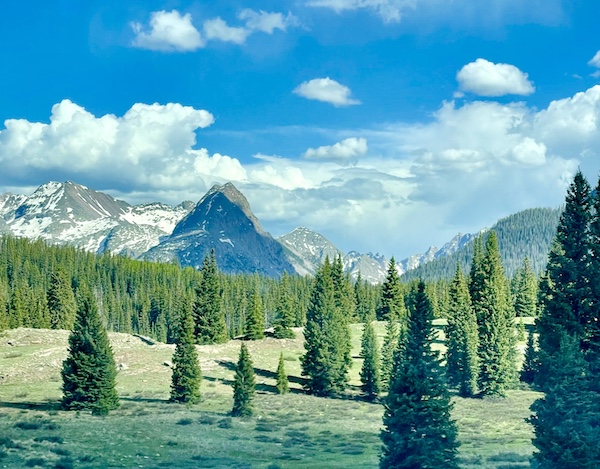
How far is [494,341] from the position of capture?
6812 cm

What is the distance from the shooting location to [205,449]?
37375 millimetres

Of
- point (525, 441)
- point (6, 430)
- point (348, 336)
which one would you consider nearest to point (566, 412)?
point (525, 441)

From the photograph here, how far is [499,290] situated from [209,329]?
4225 centimetres

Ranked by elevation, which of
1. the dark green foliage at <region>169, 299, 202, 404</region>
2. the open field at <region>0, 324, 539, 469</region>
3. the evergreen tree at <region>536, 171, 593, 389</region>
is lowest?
the open field at <region>0, 324, 539, 469</region>

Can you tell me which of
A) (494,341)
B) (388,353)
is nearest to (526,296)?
(494,341)

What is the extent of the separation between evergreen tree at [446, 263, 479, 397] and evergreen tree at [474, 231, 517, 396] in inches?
36.4

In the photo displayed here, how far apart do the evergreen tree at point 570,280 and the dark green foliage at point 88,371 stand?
32.6m

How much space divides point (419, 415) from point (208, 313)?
→ 216 feet

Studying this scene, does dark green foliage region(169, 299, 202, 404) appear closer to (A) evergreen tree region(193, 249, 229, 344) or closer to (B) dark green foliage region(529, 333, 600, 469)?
(B) dark green foliage region(529, 333, 600, 469)

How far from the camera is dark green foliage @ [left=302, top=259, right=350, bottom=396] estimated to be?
6638cm

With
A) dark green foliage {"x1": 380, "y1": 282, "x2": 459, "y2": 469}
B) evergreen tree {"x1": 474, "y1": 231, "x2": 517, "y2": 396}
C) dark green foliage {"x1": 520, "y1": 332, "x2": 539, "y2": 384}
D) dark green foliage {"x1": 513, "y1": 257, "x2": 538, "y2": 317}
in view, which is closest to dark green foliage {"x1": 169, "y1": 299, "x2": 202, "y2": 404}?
dark green foliage {"x1": 380, "y1": 282, "x2": 459, "y2": 469}

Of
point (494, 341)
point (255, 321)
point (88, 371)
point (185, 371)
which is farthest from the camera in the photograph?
point (255, 321)

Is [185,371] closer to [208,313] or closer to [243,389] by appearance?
[243,389]

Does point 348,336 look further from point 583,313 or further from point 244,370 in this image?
point 583,313
